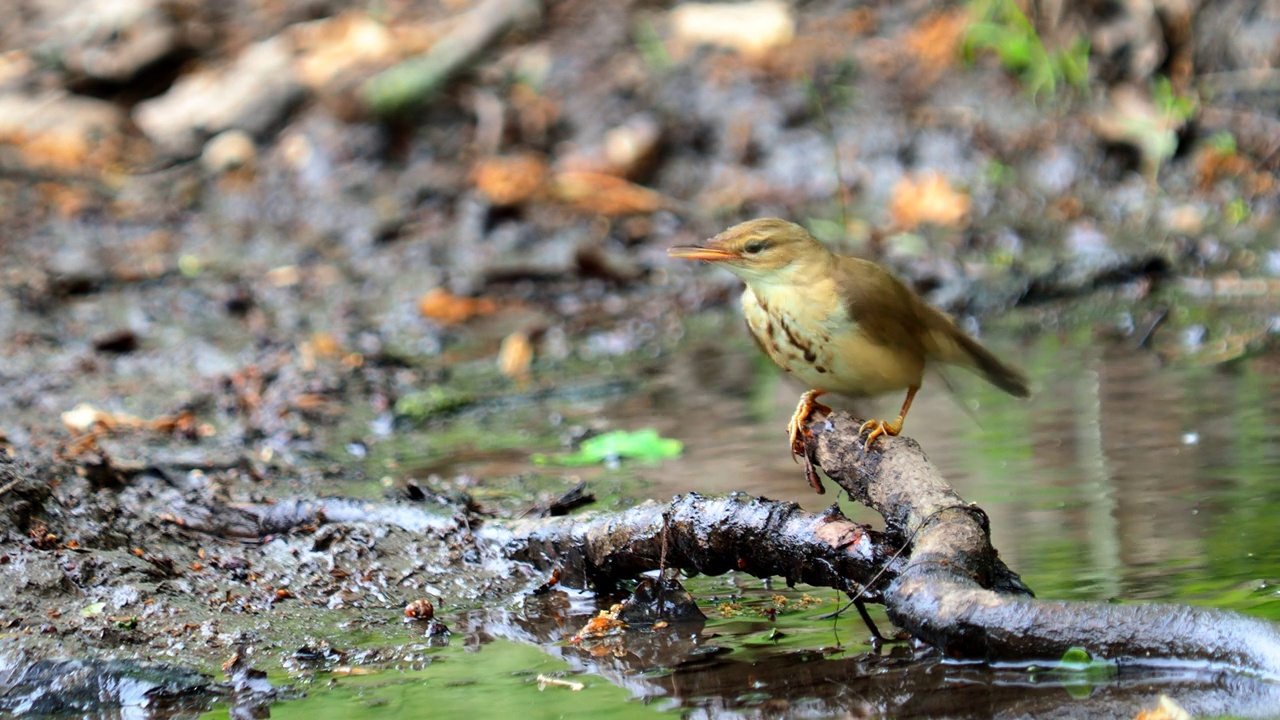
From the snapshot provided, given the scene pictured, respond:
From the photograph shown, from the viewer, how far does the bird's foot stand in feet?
11.5

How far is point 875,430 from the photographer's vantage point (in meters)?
3.51

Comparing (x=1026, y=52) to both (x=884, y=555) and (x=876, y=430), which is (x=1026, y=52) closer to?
(x=876, y=430)

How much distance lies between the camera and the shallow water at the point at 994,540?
2.88 meters

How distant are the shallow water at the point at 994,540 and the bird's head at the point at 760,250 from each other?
2.73 feet

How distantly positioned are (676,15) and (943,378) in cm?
769

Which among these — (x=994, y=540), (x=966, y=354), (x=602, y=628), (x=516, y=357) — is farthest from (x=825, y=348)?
(x=516, y=357)

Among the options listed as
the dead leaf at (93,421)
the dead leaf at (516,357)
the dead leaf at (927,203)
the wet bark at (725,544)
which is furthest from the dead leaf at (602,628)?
the dead leaf at (927,203)

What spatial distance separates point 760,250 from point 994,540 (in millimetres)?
1029

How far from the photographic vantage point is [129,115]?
11695 millimetres

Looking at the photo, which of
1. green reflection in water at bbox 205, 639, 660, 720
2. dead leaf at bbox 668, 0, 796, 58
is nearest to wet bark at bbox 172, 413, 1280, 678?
green reflection in water at bbox 205, 639, 660, 720

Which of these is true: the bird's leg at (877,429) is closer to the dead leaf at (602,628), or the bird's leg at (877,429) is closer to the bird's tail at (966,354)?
the bird's tail at (966,354)

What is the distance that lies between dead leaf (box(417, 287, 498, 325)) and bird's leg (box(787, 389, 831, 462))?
186 inches

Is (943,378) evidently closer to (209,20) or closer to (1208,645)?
(1208,645)

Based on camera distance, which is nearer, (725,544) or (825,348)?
(725,544)
